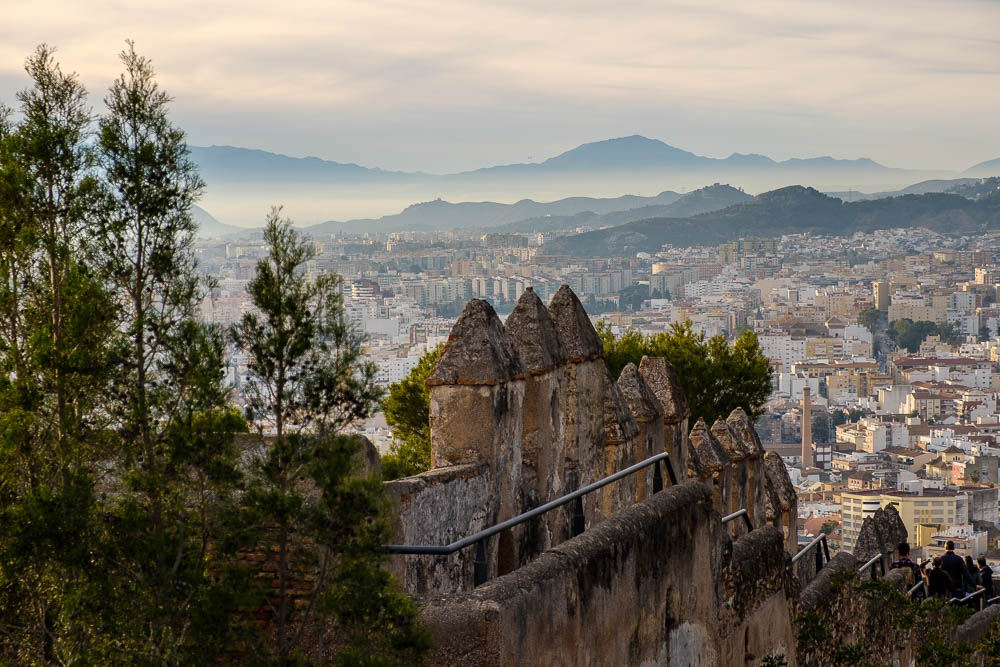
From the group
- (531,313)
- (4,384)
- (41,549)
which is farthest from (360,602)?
(531,313)

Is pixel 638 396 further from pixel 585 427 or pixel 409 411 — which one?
pixel 409 411

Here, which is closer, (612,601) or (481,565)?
(481,565)

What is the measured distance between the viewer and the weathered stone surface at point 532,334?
7.37 m

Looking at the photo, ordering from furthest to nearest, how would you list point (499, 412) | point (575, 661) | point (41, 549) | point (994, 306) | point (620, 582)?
1. point (994, 306)
2. point (499, 412)
3. point (620, 582)
4. point (575, 661)
5. point (41, 549)

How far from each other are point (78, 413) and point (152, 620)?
0.66 m

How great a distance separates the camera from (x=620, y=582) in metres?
6.14

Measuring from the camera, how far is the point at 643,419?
→ 31.2 ft

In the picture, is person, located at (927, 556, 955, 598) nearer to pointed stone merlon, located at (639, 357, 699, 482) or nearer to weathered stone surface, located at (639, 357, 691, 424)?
pointed stone merlon, located at (639, 357, 699, 482)

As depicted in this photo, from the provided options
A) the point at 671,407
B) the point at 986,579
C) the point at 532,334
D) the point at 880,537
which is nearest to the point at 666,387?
the point at 671,407

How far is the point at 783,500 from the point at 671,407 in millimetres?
3692

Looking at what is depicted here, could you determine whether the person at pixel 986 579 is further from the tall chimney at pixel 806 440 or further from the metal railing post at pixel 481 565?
the tall chimney at pixel 806 440

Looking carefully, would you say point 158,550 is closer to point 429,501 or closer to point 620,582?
point 429,501

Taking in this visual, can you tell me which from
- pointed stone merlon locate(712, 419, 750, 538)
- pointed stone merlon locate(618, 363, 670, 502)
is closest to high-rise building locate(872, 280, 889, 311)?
pointed stone merlon locate(712, 419, 750, 538)

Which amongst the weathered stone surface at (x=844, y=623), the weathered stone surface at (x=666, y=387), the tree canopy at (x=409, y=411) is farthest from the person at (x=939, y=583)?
the tree canopy at (x=409, y=411)
